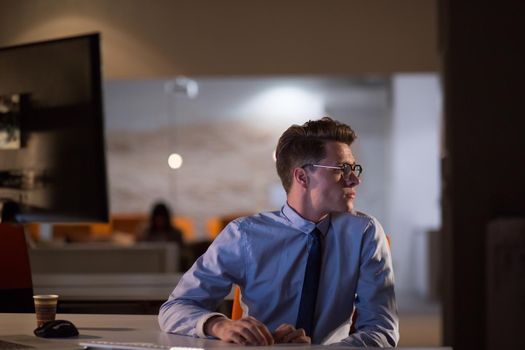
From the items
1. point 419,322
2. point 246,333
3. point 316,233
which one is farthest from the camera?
point 419,322

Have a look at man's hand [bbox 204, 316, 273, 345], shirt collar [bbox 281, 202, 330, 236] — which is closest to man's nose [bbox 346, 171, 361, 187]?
shirt collar [bbox 281, 202, 330, 236]

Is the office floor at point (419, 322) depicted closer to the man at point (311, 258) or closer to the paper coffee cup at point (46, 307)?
the man at point (311, 258)

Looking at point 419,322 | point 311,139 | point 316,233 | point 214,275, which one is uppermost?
point 311,139

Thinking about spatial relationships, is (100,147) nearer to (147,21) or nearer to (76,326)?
(76,326)

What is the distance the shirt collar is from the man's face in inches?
1.4

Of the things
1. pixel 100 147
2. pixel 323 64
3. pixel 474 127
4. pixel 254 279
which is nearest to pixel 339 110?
pixel 323 64

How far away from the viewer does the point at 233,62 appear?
7270mm

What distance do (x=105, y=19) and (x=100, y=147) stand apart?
3966mm

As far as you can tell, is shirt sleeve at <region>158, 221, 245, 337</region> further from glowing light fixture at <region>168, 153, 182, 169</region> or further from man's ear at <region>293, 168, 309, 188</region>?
glowing light fixture at <region>168, 153, 182, 169</region>

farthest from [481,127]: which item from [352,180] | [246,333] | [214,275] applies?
[246,333]

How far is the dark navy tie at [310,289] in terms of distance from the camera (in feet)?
7.79

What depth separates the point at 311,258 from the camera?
2375 millimetres

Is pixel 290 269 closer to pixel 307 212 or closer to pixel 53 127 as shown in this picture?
pixel 307 212

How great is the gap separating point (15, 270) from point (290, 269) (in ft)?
4.14
